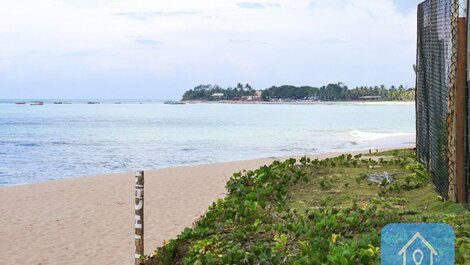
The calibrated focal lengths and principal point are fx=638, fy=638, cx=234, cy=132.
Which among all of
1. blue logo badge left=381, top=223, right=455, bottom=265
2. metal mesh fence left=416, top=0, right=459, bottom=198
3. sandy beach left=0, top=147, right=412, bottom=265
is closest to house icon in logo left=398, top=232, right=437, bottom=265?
blue logo badge left=381, top=223, right=455, bottom=265

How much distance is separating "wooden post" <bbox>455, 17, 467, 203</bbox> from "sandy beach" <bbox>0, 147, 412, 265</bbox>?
6080 millimetres

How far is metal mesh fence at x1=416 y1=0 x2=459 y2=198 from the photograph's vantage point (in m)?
8.87

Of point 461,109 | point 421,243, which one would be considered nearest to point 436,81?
point 461,109

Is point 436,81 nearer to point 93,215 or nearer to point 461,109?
point 461,109

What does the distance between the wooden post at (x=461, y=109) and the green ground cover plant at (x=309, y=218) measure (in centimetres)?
29

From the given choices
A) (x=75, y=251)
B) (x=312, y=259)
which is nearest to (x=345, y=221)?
(x=312, y=259)

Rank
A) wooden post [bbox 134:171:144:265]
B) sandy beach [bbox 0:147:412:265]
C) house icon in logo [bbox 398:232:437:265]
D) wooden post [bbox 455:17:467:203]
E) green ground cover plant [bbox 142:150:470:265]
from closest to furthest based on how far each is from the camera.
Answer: house icon in logo [bbox 398:232:437:265] < green ground cover plant [bbox 142:150:470:265] < wooden post [bbox 455:17:467:203] < wooden post [bbox 134:171:144:265] < sandy beach [bbox 0:147:412:265]

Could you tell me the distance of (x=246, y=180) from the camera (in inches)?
432

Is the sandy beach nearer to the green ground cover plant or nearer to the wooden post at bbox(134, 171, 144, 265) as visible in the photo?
the wooden post at bbox(134, 171, 144, 265)

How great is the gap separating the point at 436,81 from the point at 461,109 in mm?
2123

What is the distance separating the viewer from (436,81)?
34.3 feet

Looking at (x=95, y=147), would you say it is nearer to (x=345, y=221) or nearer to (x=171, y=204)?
(x=171, y=204)

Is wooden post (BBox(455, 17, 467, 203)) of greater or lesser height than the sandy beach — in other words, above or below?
above

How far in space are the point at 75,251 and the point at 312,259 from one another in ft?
27.3
